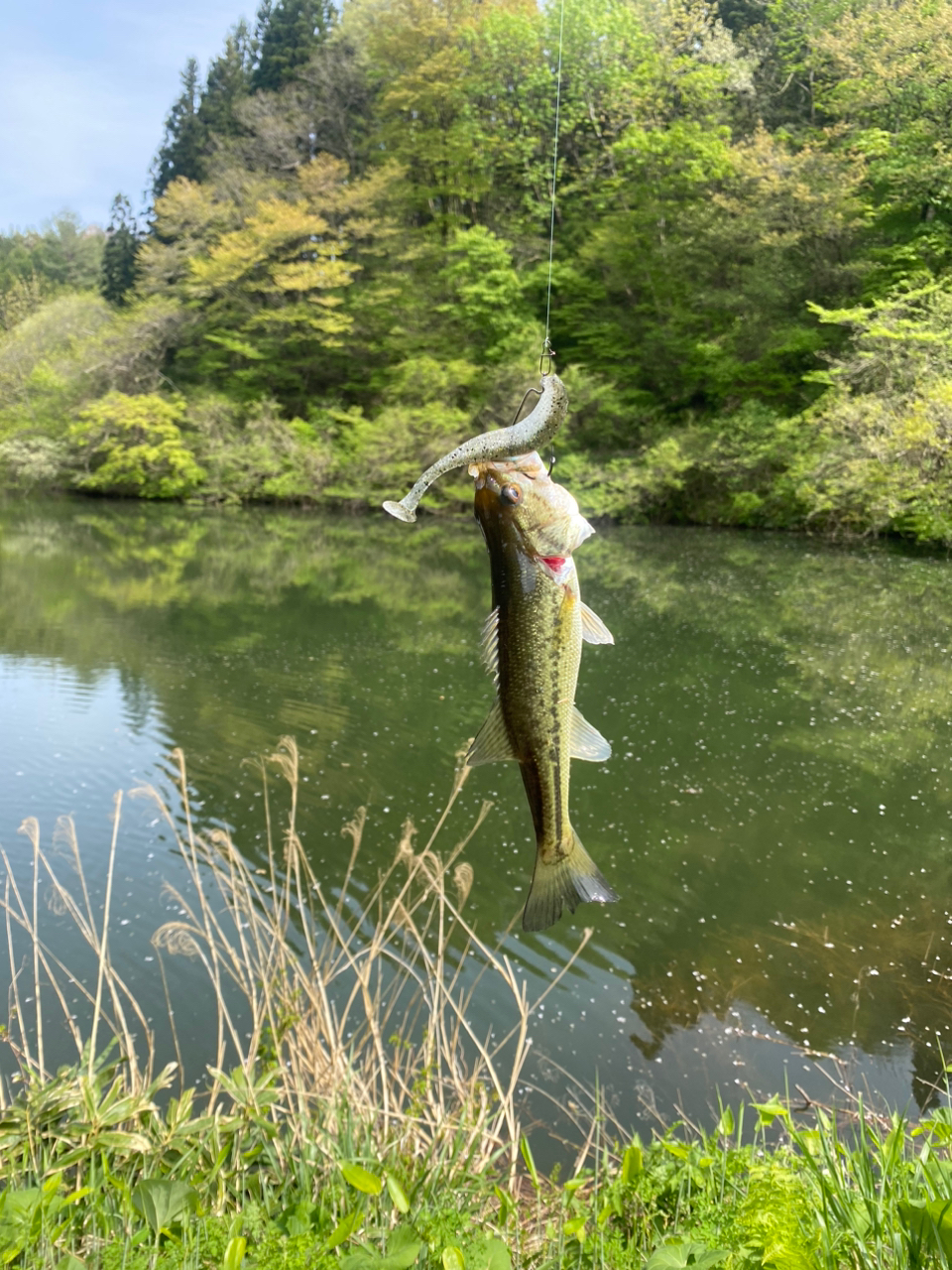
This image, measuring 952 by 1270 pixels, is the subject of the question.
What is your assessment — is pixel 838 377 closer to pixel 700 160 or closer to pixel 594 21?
pixel 700 160

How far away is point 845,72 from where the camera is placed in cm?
3041

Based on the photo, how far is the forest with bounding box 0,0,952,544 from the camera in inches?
1000

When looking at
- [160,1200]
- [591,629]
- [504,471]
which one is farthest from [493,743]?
[160,1200]

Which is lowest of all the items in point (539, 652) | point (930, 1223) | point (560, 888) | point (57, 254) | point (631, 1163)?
point (631, 1163)

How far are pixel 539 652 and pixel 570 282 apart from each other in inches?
1338

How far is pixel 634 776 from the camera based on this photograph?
981cm

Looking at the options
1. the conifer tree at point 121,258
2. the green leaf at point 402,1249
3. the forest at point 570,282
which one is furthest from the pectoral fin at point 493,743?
the conifer tree at point 121,258

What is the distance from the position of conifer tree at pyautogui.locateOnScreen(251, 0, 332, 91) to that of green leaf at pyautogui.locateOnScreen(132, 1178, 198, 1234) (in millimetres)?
55512

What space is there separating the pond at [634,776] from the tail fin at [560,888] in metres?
2.45

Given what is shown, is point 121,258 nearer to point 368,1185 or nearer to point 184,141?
point 184,141

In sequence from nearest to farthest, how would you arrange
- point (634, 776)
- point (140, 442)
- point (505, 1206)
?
point (505, 1206), point (634, 776), point (140, 442)

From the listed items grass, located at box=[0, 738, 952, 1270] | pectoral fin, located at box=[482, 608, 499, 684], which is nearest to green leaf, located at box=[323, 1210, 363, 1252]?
grass, located at box=[0, 738, 952, 1270]

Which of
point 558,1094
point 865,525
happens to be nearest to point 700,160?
point 865,525

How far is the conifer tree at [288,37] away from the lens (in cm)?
4828
